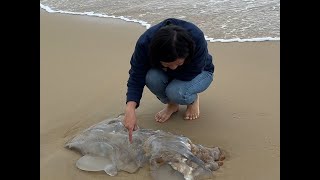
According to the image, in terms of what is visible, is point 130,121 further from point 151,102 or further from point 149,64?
point 151,102

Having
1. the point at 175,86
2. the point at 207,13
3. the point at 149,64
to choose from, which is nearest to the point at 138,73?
the point at 149,64

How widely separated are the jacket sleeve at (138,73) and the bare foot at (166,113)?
1.35 feet

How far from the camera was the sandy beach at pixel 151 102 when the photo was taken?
2.42 meters

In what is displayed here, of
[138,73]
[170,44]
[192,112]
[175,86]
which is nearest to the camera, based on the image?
[170,44]

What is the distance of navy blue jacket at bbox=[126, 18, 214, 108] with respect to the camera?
247 cm

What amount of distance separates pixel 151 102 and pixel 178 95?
1.59 ft

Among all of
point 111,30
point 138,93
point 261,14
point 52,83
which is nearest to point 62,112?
point 52,83

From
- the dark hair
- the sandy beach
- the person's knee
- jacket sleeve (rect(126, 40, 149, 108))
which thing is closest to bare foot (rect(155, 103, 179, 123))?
the sandy beach

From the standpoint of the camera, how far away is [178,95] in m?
2.70

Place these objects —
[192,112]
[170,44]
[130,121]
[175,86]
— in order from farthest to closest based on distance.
→ [192,112]
[175,86]
[130,121]
[170,44]

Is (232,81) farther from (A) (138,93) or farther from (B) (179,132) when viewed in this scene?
(A) (138,93)

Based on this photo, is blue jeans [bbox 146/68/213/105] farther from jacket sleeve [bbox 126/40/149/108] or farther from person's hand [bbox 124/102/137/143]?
person's hand [bbox 124/102/137/143]

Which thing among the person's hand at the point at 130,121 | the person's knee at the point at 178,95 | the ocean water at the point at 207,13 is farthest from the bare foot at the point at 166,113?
the ocean water at the point at 207,13

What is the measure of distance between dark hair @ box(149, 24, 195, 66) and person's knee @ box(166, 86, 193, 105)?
0.45m
